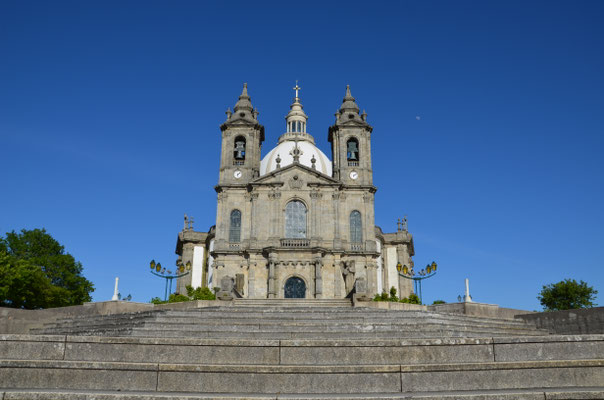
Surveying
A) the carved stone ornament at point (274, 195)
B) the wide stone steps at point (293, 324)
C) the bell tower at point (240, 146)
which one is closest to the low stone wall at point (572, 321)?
the wide stone steps at point (293, 324)

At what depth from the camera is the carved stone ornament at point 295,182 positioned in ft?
138

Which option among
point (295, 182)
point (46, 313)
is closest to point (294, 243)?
point (295, 182)

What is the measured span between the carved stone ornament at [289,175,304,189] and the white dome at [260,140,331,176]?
9.49m

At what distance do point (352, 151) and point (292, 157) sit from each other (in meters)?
9.33

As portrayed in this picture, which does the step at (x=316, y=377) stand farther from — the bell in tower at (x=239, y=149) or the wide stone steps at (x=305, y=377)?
the bell in tower at (x=239, y=149)

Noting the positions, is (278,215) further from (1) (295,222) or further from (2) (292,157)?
(2) (292,157)

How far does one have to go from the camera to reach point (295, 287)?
3897 centimetres

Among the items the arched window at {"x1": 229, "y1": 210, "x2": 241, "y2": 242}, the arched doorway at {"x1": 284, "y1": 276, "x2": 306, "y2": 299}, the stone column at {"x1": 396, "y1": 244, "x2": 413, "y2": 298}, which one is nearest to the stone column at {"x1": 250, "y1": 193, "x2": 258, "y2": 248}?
the arched window at {"x1": 229, "y1": 210, "x2": 241, "y2": 242}

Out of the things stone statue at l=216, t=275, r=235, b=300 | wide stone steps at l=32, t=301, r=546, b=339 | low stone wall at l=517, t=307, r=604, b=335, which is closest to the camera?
wide stone steps at l=32, t=301, r=546, b=339

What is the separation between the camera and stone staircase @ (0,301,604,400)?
769cm

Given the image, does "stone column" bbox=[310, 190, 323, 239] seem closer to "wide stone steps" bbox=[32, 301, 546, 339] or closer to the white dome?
the white dome

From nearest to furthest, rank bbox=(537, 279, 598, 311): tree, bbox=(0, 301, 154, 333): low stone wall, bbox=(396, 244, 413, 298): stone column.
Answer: bbox=(0, 301, 154, 333): low stone wall, bbox=(537, 279, 598, 311): tree, bbox=(396, 244, 413, 298): stone column

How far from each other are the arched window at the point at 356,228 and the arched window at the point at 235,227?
9777mm

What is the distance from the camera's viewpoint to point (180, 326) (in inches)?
584
